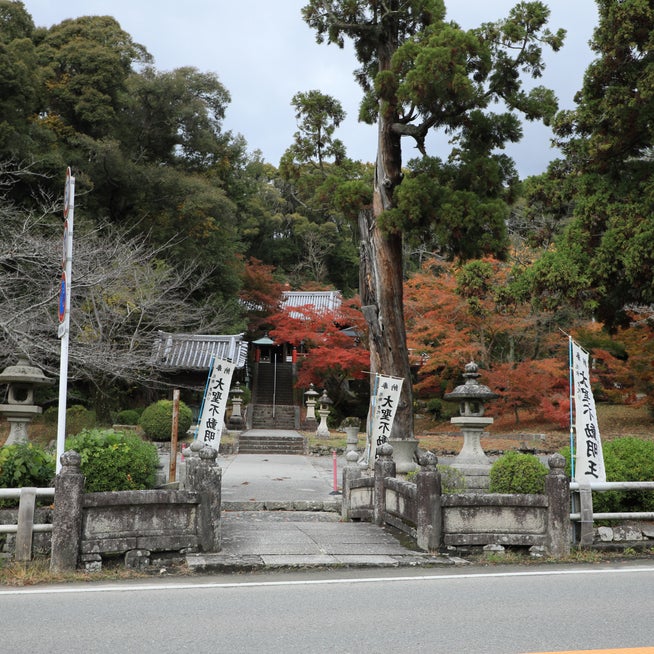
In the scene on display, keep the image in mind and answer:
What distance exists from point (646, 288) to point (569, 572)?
8069mm

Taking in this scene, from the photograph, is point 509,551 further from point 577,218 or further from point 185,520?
point 577,218

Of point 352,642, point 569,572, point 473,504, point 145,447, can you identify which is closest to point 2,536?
point 145,447

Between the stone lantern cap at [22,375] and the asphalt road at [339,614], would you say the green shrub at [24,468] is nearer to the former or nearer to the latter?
the asphalt road at [339,614]

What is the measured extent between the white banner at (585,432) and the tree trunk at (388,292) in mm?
5933

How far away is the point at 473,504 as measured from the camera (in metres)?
7.53

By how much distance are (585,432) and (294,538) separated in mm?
3999

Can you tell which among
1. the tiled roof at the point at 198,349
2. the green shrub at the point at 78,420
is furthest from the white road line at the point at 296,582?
the tiled roof at the point at 198,349

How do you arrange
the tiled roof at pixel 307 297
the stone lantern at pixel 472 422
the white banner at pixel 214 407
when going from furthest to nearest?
1. the tiled roof at pixel 307 297
2. the stone lantern at pixel 472 422
3. the white banner at pixel 214 407

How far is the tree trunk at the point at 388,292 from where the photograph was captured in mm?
14578

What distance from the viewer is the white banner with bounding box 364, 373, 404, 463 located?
13.0m

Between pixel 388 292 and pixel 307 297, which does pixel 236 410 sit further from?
pixel 388 292

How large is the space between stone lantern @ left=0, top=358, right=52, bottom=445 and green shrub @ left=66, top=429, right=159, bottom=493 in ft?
10.4

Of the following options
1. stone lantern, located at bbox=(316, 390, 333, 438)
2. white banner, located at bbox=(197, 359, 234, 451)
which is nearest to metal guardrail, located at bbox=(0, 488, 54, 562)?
white banner, located at bbox=(197, 359, 234, 451)

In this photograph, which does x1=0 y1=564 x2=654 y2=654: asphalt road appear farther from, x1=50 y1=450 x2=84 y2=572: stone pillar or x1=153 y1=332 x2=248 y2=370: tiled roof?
x1=153 y1=332 x2=248 y2=370: tiled roof
